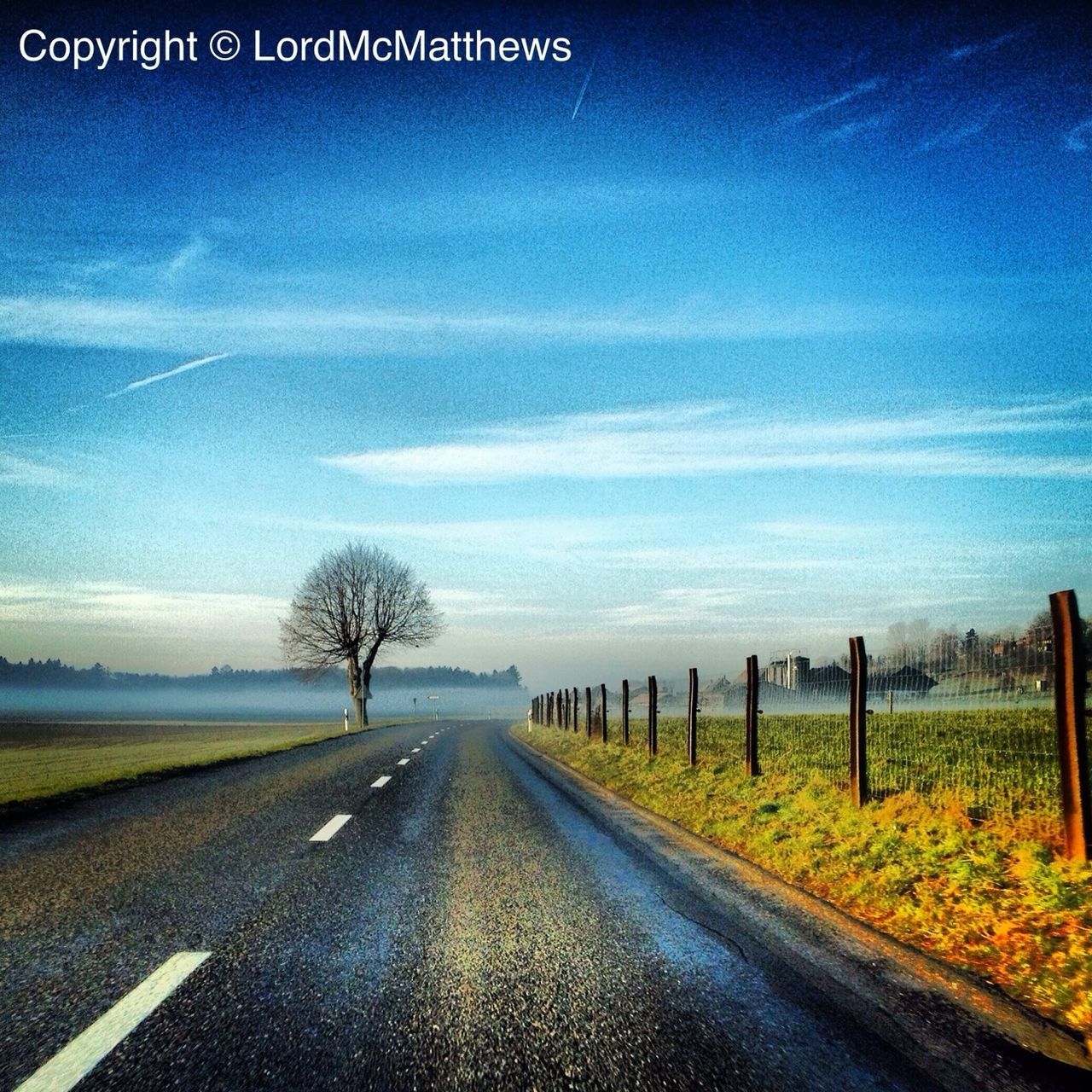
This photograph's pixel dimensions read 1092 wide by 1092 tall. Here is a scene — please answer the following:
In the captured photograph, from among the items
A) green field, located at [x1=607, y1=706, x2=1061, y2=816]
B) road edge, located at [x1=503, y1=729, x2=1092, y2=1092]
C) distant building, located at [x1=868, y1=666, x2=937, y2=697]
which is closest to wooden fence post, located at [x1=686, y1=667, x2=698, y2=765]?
green field, located at [x1=607, y1=706, x2=1061, y2=816]

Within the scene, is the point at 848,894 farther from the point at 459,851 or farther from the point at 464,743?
the point at 464,743

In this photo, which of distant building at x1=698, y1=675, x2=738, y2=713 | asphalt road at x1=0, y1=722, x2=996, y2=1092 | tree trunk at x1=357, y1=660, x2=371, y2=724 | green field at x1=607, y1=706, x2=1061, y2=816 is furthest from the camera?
tree trunk at x1=357, y1=660, x2=371, y2=724

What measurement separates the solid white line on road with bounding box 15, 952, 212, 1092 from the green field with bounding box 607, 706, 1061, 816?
7.10 meters

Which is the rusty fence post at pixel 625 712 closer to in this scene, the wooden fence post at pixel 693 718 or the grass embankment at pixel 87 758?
the wooden fence post at pixel 693 718

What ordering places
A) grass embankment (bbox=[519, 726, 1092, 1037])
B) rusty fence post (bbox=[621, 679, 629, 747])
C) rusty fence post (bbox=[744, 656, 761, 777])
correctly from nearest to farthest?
grass embankment (bbox=[519, 726, 1092, 1037]), rusty fence post (bbox=[744, 656, 761, 777]), rusty fence post (bbox=[621, 679, 629, 747])

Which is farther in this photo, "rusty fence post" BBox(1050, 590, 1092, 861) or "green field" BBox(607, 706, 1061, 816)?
"green field" BBox(607, 706, 1061, 816)

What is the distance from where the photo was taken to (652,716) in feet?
59.8

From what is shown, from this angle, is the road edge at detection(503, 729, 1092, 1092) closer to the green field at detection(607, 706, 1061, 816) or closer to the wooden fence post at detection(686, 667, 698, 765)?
the green field at detection(607, 706, 1061, 816)

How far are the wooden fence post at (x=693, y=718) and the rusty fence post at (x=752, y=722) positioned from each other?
1.60 metres

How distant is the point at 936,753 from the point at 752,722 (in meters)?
3.03

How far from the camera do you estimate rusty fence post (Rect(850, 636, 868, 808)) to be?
30.4 feet

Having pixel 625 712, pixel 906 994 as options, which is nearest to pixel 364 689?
pixel 625 712

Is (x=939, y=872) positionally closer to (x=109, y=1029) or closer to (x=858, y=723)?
(x=858, y=723)

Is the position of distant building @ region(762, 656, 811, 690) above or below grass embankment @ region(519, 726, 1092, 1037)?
above
